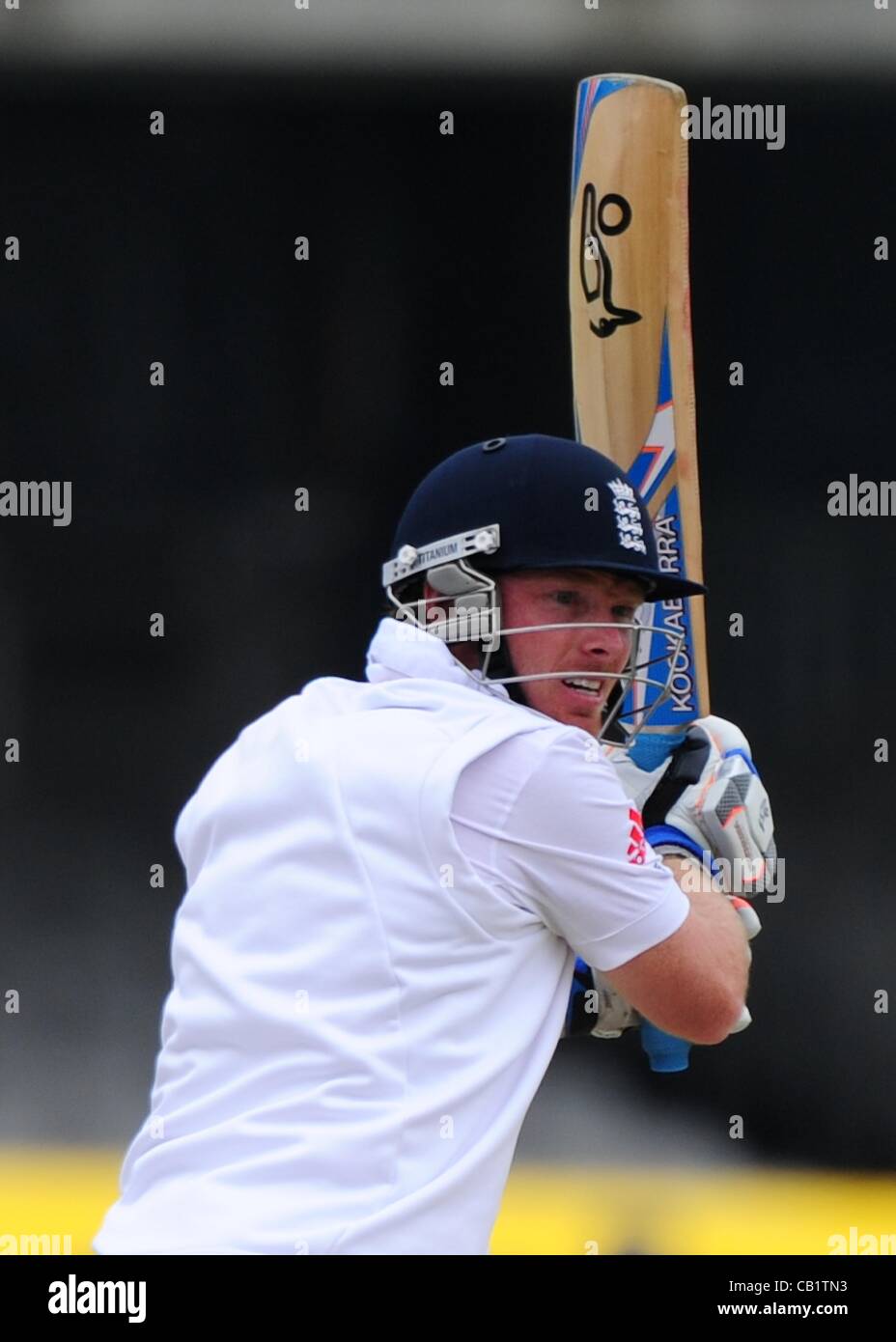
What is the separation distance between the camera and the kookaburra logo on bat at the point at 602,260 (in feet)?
7.25

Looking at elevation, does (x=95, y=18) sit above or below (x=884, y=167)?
above

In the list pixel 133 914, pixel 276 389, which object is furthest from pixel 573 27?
pixel 133 914

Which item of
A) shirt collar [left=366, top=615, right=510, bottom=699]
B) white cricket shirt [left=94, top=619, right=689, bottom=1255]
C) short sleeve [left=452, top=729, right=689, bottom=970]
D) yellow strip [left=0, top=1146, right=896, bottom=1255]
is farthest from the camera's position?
yellow strip [left=0, top=1146, right=896, bottom=1255]

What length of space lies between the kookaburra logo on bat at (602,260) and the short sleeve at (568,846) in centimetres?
100

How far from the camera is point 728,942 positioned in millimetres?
1431

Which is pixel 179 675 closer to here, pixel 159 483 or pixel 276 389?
pixel 159 483

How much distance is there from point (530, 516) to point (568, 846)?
0.34 metres

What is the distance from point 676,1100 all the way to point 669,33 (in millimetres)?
1956

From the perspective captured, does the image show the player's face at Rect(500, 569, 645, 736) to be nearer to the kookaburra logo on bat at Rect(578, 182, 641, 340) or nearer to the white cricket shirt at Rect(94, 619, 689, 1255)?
the white cricket shirt at Rect(94, 619, 689, 1255)

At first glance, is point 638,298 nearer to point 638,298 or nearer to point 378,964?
point 638,298

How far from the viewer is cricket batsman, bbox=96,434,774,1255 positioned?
1.19 m
